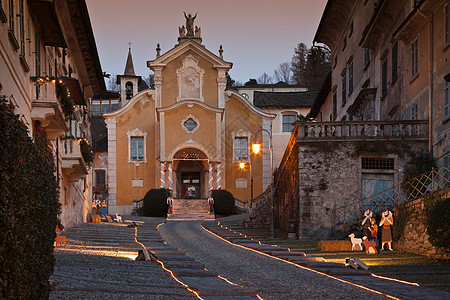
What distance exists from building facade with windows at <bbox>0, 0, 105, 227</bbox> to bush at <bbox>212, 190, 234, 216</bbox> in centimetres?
1557

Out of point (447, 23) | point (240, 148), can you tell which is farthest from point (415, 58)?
point (240, 148)

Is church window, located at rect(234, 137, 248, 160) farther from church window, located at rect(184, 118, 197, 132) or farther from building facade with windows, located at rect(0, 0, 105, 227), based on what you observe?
building facade with windows, located at rect(0, 0, 105, 227)

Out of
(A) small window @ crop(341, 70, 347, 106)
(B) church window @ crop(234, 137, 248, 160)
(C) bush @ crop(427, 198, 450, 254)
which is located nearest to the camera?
(C) bush @ crop(427, 198, 450, 254)

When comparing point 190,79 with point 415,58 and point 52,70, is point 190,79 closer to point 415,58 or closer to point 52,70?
point 52,70

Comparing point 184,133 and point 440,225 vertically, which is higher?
point 184,133

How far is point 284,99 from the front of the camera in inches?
2677

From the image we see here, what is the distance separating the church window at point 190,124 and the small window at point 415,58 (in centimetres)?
2943

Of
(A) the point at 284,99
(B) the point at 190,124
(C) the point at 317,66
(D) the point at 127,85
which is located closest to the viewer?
(B) the point at 190,124

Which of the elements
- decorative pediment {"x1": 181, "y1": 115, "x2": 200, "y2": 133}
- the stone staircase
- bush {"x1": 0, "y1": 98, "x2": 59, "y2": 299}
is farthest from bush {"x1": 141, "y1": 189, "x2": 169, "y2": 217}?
bush {"x1": 0, "y1": 98, "x2": 59, "y2": 299}

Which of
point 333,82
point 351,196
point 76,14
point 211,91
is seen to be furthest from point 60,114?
point 211,91

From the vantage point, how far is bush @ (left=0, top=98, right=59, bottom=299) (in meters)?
6.36

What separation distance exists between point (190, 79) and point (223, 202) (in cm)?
1228

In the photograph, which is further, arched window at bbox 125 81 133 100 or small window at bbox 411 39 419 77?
arched window at bbox 125 81 133 100

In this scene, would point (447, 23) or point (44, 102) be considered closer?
point (44, 102)
